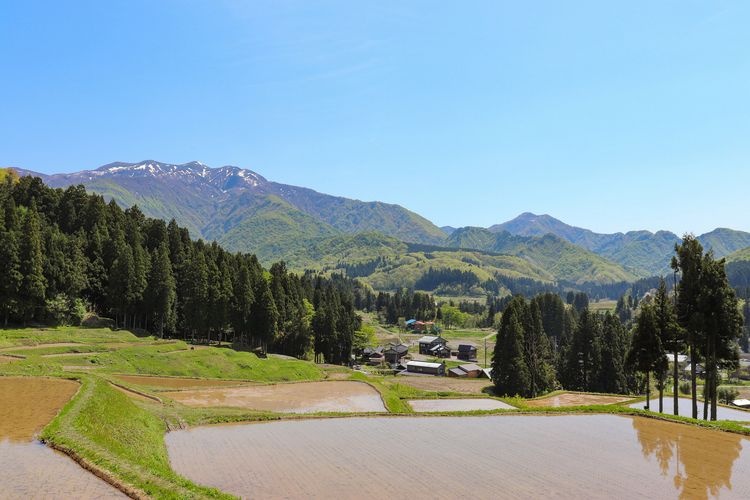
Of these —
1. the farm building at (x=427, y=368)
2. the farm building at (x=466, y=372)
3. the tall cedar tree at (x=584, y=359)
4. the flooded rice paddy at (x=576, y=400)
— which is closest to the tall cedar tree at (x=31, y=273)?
the flooded rice paddy at (x=576, y=400)

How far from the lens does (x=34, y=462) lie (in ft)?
53.6

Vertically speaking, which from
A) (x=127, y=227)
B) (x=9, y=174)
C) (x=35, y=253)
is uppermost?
(x=9, y=174)

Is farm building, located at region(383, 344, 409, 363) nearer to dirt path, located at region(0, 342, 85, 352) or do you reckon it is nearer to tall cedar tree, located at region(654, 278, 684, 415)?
dirt path, located at region(0, 342, 85, 352)

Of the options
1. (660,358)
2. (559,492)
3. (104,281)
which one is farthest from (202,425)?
(104,281)

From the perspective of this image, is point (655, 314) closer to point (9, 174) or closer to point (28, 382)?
point (28, 382)

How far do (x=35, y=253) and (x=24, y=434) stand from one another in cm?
4910

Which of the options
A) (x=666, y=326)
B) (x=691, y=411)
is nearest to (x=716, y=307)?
(x=666, y=326)

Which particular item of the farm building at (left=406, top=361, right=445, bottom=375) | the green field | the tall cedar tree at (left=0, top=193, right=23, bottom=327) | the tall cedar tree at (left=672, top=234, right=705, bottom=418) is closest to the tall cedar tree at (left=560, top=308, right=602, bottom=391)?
the farm building at (left=406, top=361, right=445, bottom=375)

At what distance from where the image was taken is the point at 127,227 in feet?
282

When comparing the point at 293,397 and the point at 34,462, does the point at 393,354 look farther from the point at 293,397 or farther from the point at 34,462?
the point at 34,462

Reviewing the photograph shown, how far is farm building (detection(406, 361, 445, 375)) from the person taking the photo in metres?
104

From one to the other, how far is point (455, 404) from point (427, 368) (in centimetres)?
6461

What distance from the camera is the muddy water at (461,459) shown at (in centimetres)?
1733

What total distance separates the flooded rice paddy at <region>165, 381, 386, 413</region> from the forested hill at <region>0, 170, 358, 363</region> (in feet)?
110
